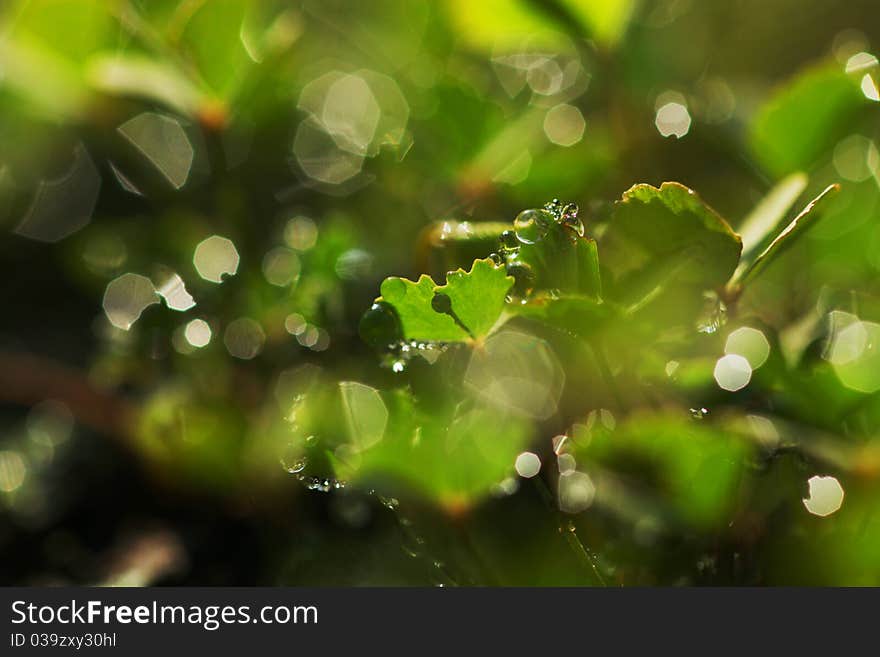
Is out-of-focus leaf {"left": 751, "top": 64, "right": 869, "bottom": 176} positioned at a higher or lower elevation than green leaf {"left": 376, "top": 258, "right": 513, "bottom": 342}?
higher

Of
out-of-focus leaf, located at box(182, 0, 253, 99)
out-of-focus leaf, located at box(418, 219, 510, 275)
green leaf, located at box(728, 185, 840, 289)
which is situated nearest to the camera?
green leaf, located at box(728, 185, 840, 289)

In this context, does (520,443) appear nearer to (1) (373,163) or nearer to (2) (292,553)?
(2) (292,553)

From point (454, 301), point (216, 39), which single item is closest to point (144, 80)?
point (216, 39)

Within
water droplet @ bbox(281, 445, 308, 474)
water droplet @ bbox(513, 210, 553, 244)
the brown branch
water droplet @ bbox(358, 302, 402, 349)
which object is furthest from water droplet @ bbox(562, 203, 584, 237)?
the brown branch

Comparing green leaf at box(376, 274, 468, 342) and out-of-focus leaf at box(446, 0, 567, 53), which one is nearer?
green leaf at box(376, 274, 468, 342)

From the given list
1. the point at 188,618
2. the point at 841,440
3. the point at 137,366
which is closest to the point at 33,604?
the point at 188,618

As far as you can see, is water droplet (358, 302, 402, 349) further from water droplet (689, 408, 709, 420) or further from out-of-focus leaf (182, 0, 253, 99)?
out-of-focus leaf (182, 0, 253, 99)

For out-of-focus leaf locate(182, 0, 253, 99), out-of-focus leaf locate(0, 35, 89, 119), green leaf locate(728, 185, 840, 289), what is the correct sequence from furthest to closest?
out-of-focus leaf locate(0, 35, 89, 119) < out-of-focus leaf locate(182, 0, 253, 99) < green leaf locate(728, 185, 840, 289)

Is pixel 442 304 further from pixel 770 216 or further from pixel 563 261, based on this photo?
pixel 770 216

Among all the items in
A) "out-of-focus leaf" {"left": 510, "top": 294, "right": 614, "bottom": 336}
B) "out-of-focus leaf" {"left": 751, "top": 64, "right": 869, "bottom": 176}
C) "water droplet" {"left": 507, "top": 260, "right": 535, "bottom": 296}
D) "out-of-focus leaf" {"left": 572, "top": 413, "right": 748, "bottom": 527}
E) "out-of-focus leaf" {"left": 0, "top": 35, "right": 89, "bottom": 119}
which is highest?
"out-of-focus leaf" {"left": 0, "top": 35, "right": 89, "bottom": 119}

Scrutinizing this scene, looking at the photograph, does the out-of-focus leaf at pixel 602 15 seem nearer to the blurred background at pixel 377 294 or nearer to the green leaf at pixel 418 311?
the blurred background at pixel 377 294
